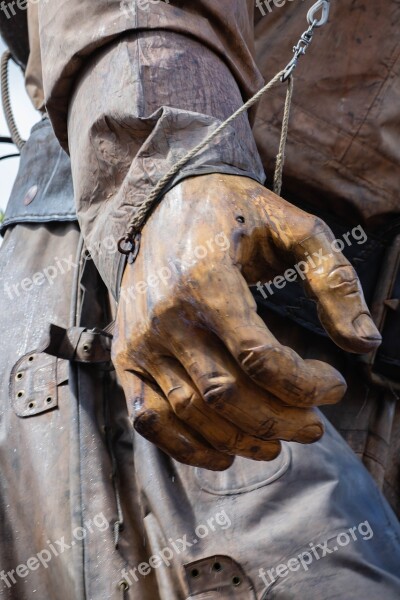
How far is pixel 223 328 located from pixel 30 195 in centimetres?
141

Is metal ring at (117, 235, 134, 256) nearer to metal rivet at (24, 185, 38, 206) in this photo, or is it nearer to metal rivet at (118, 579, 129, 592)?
metal rivet at (118, 579, 129, 592)

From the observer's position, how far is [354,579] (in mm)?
2070

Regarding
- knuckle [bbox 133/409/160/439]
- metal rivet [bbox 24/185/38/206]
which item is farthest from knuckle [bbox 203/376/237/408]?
metal rivet [bbox 24/185/38/206]

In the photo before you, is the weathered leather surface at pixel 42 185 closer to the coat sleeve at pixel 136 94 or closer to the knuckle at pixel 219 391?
the coat sleeve at pixel 136 94

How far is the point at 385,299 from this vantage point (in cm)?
271

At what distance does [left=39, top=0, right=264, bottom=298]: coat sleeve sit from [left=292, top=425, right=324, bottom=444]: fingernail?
1.31 ft

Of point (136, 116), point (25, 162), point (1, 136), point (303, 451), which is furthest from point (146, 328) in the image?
point (1, 136)

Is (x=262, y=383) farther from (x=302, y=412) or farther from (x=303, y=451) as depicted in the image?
(x=303, y=451)

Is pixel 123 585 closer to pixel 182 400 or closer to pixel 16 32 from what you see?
pixel 182 400

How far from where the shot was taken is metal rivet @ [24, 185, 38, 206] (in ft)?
9.43

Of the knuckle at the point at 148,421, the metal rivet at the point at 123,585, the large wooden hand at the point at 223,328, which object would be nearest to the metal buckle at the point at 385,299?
the metal rivet at the point at 123,585

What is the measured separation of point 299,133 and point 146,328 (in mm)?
1123

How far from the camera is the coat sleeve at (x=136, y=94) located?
1.84 m

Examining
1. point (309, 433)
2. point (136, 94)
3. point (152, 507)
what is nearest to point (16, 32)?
point (136, 94)
